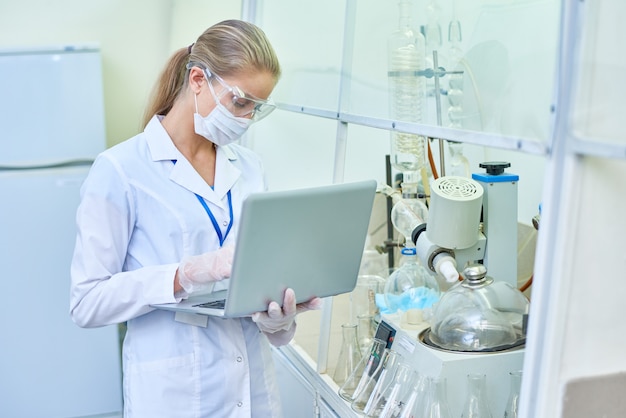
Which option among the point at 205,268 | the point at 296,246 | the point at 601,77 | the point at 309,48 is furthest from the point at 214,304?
the point at 309,48

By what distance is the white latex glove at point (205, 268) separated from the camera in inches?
58.2

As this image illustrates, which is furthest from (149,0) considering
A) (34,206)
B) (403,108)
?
(403,108)

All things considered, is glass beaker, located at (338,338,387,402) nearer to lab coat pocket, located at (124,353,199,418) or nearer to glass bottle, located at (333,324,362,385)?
glass bottle, located at (333,324,362,385)

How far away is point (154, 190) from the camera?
1601mm

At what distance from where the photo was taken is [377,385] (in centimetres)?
163

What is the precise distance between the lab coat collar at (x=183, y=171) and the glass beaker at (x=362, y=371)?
0.49 meters

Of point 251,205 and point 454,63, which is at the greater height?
point 454,63

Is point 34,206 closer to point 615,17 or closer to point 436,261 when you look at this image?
point 436,261

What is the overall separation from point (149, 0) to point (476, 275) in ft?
9.05

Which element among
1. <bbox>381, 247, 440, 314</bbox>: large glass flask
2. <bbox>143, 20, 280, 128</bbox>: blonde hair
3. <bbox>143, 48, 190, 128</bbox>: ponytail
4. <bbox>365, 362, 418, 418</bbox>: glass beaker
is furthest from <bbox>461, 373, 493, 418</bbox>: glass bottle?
<bbox>143, 48, 190, 128</bbox>: ponytail

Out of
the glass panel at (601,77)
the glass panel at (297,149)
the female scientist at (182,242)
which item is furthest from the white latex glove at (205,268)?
the glass panel at (297,149)

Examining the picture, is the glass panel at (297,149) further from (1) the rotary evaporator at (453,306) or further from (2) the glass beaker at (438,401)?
(2) the glass beaker at (438,401)

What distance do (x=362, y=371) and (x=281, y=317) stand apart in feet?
1.27

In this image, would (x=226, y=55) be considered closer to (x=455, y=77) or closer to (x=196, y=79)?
(x=196, y=79)
